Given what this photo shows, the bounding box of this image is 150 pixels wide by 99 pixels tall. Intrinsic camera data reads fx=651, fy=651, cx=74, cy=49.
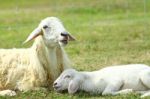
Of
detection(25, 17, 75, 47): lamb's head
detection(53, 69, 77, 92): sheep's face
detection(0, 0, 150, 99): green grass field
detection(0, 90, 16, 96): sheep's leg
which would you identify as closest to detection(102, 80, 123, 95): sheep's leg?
→ detection(0, 0, 150, 99): green grass field

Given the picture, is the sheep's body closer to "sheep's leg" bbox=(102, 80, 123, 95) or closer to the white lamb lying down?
the white lamb lying down

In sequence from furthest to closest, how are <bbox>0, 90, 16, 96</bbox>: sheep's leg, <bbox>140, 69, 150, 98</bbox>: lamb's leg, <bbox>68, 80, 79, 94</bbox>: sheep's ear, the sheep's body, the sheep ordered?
the sheep's body < the sheep < <bbox>0, 90, 16, 96</bbox>: sheep's leg < <bbox>68, 80, 79, 94</bbox>: sheep's ear < <bbox>140, 69, 150, 98</bbox>: lamb's leg

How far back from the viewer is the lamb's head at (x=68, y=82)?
11.3 metres

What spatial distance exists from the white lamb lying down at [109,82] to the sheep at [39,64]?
0.59m

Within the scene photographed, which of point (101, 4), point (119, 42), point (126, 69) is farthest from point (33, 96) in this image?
point (101, 4)

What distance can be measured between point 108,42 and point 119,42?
370 millimetres

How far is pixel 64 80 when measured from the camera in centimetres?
1138

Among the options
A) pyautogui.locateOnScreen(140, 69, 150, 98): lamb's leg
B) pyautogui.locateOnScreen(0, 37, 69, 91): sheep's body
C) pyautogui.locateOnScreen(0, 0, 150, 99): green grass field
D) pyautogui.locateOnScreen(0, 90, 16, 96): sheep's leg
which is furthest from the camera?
pyautogui.locateOnScreen(0, 0, 150, 99): green grass field

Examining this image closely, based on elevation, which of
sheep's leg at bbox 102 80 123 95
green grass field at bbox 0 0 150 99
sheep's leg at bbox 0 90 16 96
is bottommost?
sheep's leg at bbox 0 90 16 96

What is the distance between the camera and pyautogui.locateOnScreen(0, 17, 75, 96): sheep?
39.1 ft

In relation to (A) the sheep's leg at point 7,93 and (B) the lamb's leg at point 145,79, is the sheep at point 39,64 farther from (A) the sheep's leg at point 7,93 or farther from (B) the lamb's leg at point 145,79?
(B) the lamb's leg at point 145,79

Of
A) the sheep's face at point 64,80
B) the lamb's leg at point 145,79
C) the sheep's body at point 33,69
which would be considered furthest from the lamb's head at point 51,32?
the lamb's leg at point 145,79

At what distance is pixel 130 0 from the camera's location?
44.5 m

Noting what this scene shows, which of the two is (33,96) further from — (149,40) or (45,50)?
(149,40)
